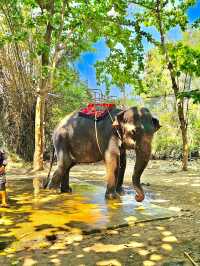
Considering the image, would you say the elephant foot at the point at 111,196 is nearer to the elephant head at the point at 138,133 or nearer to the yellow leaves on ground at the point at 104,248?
the elephant head at the point at 138,133

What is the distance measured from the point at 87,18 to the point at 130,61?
2.81 m

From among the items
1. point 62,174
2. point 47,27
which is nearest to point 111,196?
point 62,174

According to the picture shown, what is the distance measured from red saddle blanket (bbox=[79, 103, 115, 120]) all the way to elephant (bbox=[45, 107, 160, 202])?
9 cm

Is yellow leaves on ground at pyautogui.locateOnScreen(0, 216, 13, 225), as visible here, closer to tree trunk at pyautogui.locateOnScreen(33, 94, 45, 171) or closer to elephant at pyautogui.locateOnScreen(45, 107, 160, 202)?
elephant at pyautogui.locateOnScreen(45, 107, 160, 202)

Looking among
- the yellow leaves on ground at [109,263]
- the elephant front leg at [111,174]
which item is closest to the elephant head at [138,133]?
the elephant front leg at [111,174]

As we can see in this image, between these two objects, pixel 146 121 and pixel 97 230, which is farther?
pixel 146 121

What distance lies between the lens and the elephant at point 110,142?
7.73 m

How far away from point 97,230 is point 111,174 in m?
2.75

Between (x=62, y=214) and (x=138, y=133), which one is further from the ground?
(x=138, y=133)

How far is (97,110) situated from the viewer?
9258mm

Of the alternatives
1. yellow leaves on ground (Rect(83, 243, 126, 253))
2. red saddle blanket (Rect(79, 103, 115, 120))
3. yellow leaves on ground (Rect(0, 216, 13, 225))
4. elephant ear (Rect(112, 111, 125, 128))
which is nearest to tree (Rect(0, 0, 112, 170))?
red saddle blanket (Rect(79, 103, 115, 120))

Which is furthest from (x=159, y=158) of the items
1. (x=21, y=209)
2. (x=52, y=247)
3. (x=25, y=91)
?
(x=52, y=247)

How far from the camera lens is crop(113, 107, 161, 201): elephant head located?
7.67m

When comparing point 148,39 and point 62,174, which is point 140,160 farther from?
point 148,39
